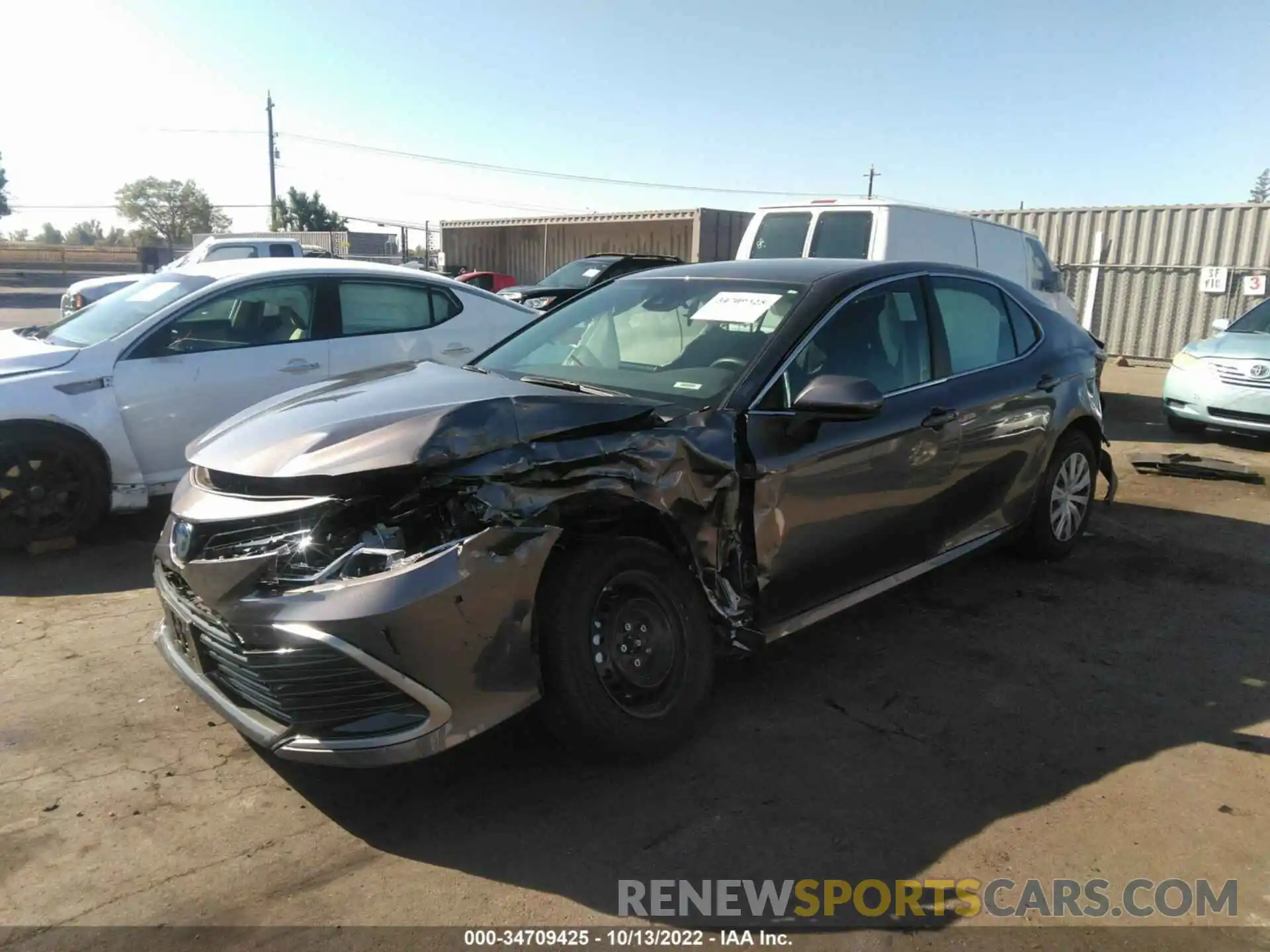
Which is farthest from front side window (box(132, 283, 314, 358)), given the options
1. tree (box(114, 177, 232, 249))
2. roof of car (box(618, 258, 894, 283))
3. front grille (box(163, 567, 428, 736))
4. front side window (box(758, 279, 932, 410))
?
tree (box(114, 177, 232, 249))

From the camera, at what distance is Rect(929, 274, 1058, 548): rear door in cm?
436

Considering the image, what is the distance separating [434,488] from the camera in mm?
2760

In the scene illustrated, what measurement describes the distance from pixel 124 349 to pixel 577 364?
327 cm

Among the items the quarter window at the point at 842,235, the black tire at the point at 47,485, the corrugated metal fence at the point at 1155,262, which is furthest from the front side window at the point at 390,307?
the corrugated metal fence at the point at 1155,262

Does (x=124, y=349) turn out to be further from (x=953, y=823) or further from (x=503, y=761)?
(x=953, y=823)

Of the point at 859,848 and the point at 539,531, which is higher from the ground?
the point at 539,531

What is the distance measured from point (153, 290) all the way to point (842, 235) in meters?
5.80

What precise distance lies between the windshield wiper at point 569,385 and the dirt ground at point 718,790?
1.27 metres

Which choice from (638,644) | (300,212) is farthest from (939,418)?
(300,212)

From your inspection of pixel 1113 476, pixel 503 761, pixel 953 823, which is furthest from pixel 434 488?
pixel 1113 476

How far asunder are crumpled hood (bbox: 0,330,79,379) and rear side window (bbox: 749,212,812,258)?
5963 millimetres

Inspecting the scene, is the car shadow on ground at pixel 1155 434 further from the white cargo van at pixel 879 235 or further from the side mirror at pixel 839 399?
the side mirror at pixel 839 399

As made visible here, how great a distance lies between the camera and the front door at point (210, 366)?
222 inches

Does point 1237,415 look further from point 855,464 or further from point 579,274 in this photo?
point 579,274
